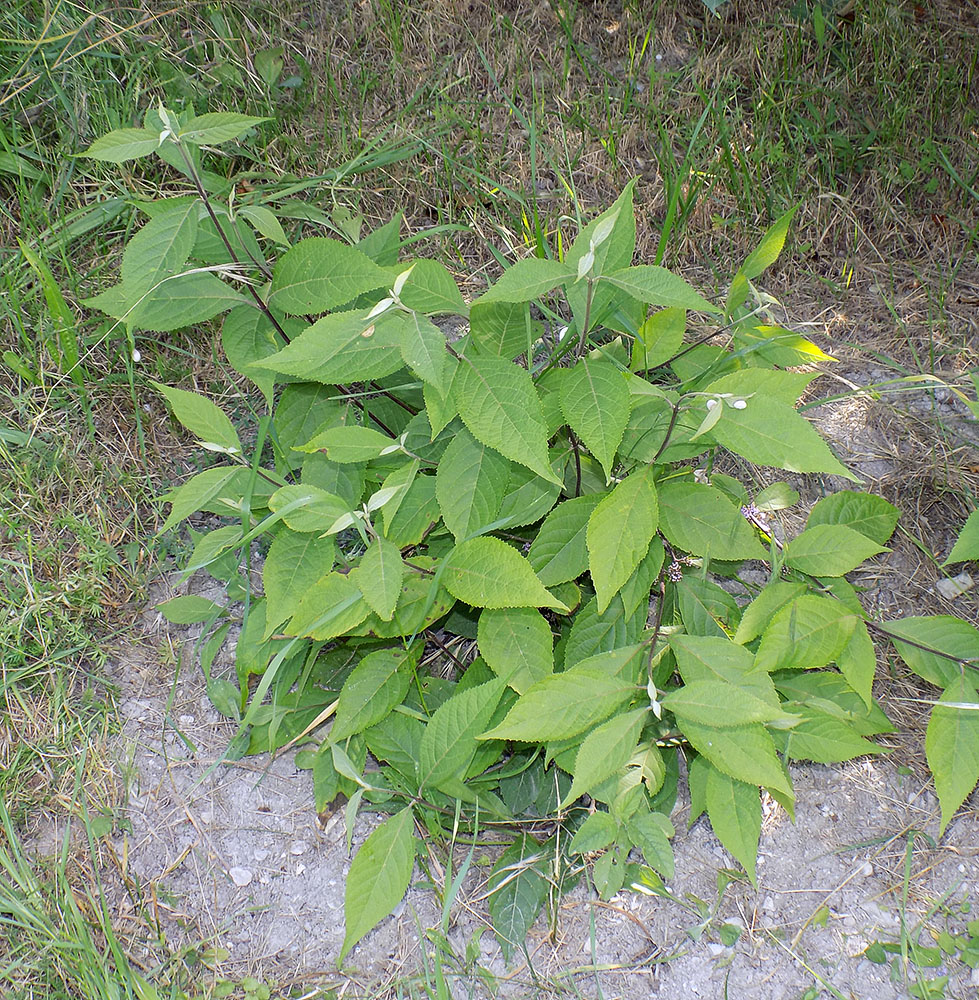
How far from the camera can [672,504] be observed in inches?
71.1

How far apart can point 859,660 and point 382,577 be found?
0.96 metres

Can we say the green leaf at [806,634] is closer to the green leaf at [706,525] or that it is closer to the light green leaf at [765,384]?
the green leaf at [706,525]

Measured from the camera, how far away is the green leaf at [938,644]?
5.71 feet

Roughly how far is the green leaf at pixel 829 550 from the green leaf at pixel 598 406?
46 cm

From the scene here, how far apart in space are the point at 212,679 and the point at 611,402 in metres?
1.22

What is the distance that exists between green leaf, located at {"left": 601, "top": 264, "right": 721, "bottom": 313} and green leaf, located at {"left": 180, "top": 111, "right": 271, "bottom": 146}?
2.69ft

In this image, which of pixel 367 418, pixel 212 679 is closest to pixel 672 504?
pixel 367 418

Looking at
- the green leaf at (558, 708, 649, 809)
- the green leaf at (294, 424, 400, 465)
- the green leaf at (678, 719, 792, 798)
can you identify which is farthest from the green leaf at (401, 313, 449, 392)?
the green leaf at (678, 719, 792, 798)

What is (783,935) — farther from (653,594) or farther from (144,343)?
(144,343)

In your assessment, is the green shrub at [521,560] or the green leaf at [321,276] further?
the green leaf at [321,276]

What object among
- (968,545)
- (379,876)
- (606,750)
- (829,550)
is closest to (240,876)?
(379,876)

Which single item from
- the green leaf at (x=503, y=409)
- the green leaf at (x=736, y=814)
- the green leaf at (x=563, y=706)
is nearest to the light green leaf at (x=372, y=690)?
the green leaf at (x=563, y=706)

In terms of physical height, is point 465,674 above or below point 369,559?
below

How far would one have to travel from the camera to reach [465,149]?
2.55m
